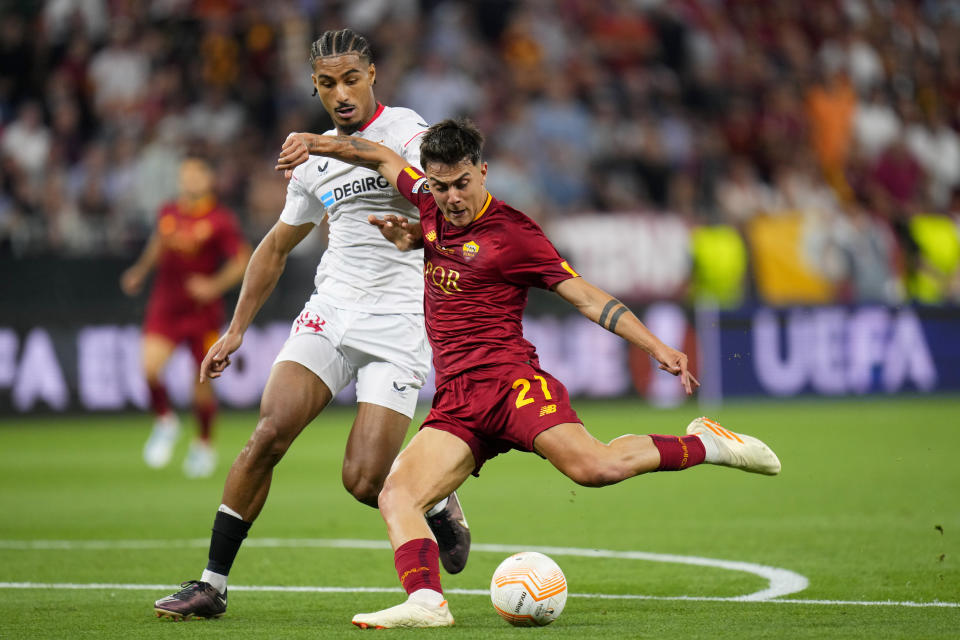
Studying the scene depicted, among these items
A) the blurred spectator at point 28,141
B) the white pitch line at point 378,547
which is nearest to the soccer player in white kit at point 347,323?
the white pitch line at point 378,547

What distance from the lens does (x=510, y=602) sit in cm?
584

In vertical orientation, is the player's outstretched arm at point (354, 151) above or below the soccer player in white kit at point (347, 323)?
above

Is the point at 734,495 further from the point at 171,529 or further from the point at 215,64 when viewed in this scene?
the point at 215,64

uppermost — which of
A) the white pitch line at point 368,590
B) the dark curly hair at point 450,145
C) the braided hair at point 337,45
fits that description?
the braided hair at point 337,45

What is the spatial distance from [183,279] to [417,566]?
8.40 metres

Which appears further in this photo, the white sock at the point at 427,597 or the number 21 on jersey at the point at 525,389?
the number 21 on jersey at the point at 525,389

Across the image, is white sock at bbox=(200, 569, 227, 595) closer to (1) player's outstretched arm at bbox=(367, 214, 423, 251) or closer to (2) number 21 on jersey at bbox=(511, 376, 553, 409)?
(2) number 21 on jersey at bbox=(511, 376, 553, 409)

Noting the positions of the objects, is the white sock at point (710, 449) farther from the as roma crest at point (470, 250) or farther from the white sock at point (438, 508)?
the white sock at point (438, 508)

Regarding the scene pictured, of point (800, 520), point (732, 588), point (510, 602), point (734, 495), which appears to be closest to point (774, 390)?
point (734, 495)

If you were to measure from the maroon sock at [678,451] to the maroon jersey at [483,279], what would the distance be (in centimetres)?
67

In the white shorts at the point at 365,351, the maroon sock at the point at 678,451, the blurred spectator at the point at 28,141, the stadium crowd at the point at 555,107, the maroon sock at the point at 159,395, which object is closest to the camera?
the maroon sock at the point at 678,451

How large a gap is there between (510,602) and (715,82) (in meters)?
17.2

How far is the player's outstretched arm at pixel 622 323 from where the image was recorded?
5.73 metres

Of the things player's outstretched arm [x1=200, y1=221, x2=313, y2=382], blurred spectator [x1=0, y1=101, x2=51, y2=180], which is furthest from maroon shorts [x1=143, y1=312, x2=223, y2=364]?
player's outstretched arm [x1=200, y1=221, x2=313, y2=382]
